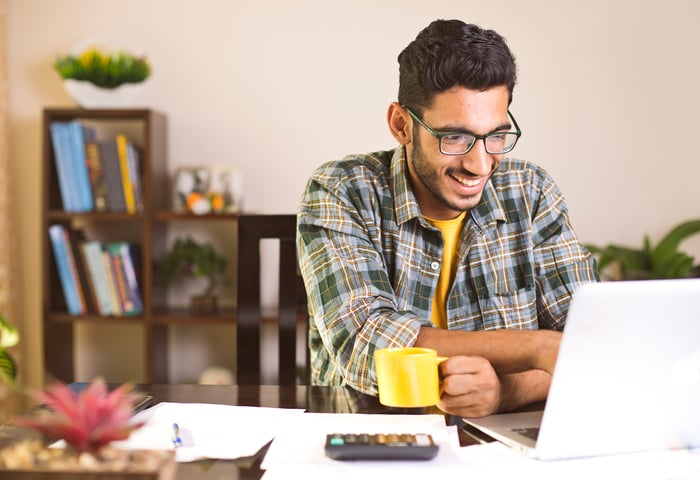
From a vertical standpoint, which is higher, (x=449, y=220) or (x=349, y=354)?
(x=449, y=220)

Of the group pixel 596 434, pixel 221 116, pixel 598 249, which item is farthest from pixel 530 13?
pixel 596 434

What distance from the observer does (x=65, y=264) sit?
2.88 meters

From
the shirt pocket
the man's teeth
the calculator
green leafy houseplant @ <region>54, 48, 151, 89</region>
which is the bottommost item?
the calculator

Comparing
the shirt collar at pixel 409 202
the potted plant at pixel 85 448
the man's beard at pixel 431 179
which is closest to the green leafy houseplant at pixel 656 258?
the shirt collar at pixel 409 202

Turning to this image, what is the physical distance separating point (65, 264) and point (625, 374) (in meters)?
2.44

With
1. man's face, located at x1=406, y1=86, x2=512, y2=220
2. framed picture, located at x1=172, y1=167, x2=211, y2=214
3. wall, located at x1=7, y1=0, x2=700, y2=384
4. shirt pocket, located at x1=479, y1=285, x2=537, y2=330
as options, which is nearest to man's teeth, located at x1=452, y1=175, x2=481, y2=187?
man's face, located at x1=406, y1=86, x2=512, y2=220

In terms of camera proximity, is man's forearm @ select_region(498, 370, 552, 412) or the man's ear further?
the man's ear

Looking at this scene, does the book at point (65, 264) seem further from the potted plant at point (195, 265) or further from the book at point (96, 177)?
the potted plant at point (195, 265)

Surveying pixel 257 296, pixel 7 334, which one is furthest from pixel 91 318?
pixel 257 296

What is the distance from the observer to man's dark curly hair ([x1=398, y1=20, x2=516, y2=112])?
1.40 metres

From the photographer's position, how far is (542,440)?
2.82 feet

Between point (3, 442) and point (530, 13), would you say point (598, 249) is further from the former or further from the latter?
point (3, 442)

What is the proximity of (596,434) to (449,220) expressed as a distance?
73cm

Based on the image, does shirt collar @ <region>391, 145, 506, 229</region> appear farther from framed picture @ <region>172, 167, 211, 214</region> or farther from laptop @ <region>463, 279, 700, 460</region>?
framed picture @ <region>172, 167, 211, 214</region>
